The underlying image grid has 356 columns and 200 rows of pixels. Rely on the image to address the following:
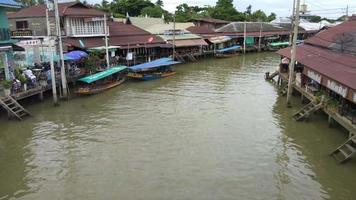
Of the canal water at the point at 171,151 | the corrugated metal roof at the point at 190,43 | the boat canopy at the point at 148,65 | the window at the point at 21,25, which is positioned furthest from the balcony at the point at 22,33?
the corrugated metal roof at the point at 190,43

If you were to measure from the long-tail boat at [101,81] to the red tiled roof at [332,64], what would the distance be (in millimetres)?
15430

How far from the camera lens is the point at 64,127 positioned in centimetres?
2105

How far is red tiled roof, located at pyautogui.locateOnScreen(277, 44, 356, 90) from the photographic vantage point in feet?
58.9

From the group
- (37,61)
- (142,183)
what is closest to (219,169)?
(142,183)

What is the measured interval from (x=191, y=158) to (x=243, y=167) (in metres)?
2.37

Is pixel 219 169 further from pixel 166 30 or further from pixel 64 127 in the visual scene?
pixel 166 30

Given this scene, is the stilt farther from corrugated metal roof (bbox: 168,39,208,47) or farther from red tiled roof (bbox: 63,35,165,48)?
corrugated metal roof (bbox: 168,39,208,47)

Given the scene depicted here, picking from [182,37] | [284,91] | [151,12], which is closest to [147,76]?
[284,91]

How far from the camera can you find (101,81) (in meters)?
31.2

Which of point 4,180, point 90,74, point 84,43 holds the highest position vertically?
point 84,43

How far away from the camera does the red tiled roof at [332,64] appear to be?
17948 millimetres

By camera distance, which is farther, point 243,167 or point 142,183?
point 243,167

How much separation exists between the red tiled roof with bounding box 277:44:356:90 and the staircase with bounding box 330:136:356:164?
2.47 meters

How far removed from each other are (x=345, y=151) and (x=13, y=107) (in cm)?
1848
